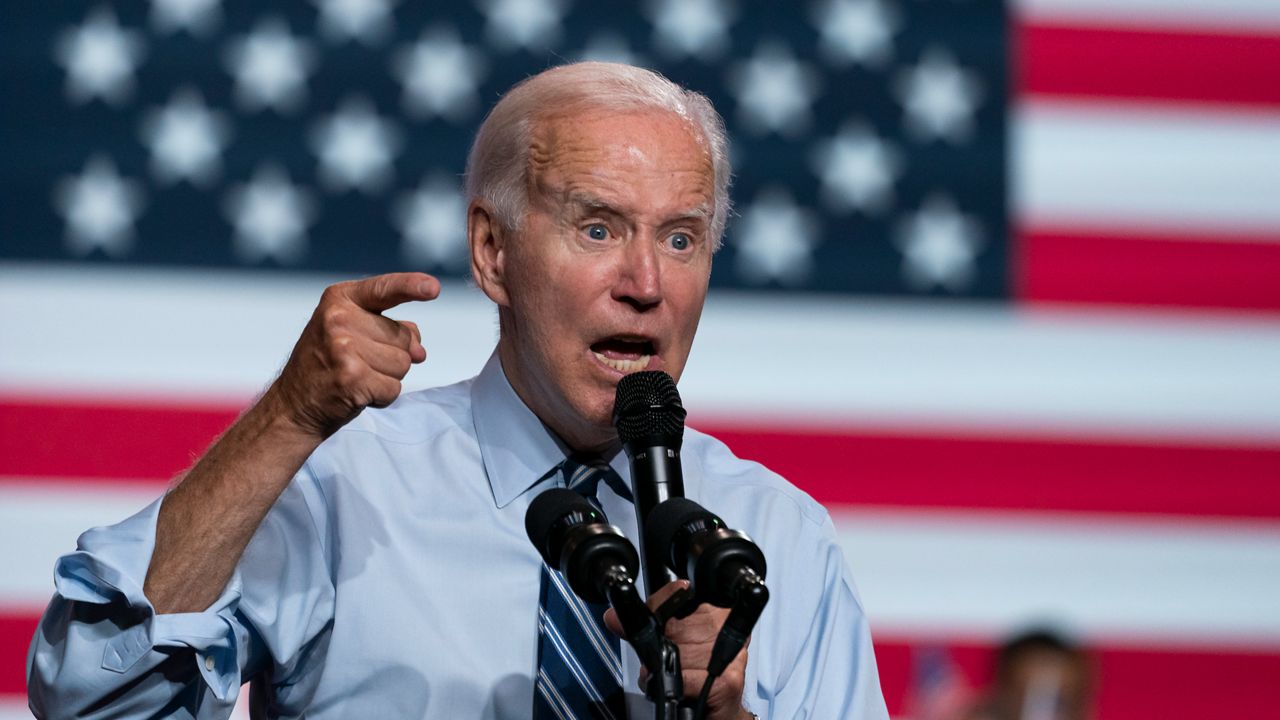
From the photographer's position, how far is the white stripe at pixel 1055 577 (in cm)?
332

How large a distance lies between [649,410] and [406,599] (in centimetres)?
37

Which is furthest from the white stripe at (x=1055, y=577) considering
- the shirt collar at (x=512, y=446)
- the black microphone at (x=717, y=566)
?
the black microphone at (x=717, y=566)

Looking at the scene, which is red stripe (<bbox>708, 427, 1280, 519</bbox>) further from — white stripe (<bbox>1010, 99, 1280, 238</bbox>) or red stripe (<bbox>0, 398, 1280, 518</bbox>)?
white stripe (<bbox>1010, 99, 1280, 238</bbox>)

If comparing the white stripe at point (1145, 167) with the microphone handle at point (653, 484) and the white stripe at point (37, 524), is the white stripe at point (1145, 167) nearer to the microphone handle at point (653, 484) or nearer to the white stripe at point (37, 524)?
the white stripe at point (37, 524)

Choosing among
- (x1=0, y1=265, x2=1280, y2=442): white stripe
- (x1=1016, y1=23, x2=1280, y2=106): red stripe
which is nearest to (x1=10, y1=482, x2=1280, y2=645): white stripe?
(x1=0, y1=265, x2=1280, y2=442): white stripe

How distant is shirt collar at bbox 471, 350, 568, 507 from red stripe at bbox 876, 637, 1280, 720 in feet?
6.82

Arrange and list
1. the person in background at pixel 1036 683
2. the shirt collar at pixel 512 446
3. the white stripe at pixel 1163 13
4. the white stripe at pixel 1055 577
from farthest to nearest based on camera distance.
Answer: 1. the white stripe at pixel 1163 13
2. the white stripe at pixel 1055 577
3. the person in background at pixel 1036 683
4. the shirt collar at pixel 512 446

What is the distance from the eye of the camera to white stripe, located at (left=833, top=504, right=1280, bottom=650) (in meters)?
3.32

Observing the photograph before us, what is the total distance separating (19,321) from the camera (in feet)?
10.2

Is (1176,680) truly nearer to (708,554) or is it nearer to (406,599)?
(406,599)

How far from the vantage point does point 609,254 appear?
1.36m

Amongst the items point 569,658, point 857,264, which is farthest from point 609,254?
point 857,264

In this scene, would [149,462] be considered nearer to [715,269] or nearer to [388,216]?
[388,216]

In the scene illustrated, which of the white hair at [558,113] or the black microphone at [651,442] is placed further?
the white hair at [558,113]
